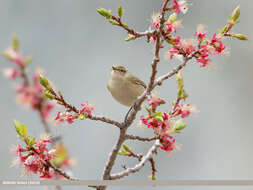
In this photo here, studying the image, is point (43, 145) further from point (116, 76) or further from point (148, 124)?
point (116, 76)

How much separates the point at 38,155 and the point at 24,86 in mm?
114

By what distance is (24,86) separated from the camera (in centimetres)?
50

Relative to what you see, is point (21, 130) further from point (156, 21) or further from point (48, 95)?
point (156, 21)

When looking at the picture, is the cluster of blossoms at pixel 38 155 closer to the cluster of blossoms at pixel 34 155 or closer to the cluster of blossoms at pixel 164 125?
the cluster of blossoms at pixel 34 155

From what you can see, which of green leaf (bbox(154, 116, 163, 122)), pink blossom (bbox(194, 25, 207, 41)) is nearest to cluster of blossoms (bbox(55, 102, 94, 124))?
green leaf (bbox(154, 116, 163, 122))

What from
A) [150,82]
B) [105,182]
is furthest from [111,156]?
[150,82]

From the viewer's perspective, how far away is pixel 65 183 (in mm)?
559

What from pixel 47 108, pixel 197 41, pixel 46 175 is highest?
pixel 197 41

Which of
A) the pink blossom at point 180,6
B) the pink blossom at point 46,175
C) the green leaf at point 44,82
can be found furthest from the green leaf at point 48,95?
the pink blossom at point 180,6

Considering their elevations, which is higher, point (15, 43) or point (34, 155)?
point (15, 43)

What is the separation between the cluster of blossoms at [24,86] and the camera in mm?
491

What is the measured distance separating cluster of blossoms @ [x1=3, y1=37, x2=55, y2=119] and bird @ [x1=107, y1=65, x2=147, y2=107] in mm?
217

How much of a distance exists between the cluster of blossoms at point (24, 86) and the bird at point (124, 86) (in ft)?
0.71

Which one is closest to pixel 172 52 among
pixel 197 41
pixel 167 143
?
pixel 197 41
